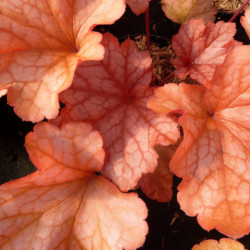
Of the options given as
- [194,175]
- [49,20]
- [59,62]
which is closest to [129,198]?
[194,175]

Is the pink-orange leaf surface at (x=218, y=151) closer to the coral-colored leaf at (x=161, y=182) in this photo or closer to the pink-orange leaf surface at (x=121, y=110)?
the pink-orange leaf surface at (x=121, y=110)

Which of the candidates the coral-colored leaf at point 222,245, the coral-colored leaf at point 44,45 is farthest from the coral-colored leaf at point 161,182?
the coral-colored leaf at point 44,45

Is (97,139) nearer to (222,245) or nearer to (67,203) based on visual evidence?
(67,203)

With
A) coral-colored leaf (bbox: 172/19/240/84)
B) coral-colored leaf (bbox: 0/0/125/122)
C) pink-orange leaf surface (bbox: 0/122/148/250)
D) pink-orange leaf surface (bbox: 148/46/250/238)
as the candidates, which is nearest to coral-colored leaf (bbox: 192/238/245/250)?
pink-orange leaf surface (bbox: 148/46/250/238)

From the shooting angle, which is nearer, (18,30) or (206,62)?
(18,30)

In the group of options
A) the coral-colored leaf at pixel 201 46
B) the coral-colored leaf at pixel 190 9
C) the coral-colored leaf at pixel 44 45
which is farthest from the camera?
the coral-colored leaf at pixel 190 9

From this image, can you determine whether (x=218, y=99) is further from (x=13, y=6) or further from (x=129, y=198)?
(x=13, y=6)

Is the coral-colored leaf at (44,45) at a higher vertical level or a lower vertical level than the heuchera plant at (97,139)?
higher
